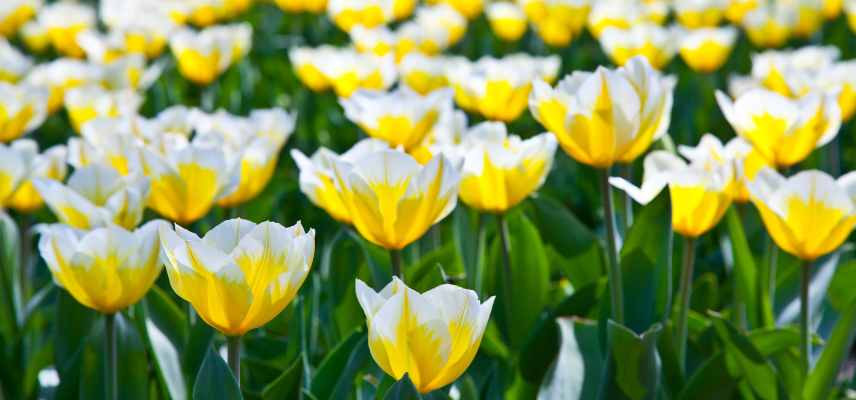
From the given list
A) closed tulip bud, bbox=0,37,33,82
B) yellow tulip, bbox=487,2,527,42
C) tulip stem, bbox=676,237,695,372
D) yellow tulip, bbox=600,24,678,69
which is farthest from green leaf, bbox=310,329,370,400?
yellow tulip, bbox=487,2,527,42

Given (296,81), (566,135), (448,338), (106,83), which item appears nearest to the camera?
(448,338)

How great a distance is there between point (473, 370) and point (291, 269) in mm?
811

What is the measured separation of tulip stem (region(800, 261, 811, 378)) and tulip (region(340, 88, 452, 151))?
2.67 ft

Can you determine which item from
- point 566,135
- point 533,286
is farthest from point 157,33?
point 566,135

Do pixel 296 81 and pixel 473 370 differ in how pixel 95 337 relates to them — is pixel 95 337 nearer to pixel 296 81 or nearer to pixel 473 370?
pixel 473 370

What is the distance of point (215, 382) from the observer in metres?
1.43

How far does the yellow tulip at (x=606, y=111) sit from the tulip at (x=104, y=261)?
0.63 metres

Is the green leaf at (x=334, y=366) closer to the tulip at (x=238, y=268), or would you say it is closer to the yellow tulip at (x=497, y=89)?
the tulip at (x=238, y=268)

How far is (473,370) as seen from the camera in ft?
6.93

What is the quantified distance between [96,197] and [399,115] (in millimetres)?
627

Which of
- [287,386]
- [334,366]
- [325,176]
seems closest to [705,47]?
[325,176]

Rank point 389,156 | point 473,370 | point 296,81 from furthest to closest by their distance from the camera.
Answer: point 296,81, point 473,370, point 389,156

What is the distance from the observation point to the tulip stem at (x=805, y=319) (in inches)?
68.9

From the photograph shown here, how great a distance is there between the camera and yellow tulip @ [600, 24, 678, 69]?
3.48 m
